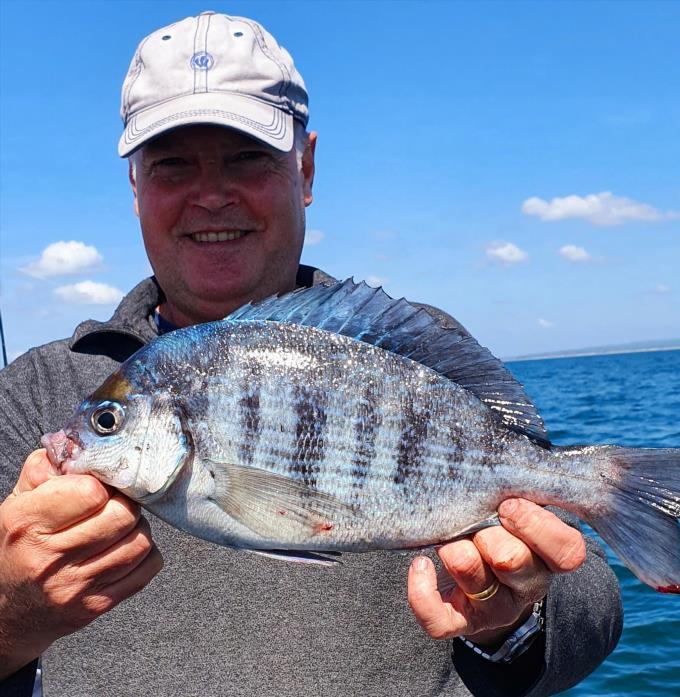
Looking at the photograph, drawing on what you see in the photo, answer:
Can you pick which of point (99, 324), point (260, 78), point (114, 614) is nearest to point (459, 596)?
point (114, 614)

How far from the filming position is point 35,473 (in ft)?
6.72

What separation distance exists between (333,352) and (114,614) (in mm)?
1520

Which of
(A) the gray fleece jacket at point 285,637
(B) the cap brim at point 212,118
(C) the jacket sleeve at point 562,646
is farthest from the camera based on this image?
(B) the cap brim at point 212,118

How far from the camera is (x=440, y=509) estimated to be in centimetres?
210

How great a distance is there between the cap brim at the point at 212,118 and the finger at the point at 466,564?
1.78m

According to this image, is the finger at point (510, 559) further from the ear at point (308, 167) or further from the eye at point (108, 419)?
the ear at point (308, 167)

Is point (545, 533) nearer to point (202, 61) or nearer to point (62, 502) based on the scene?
point (62, 502)

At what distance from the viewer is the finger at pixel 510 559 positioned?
2.06m

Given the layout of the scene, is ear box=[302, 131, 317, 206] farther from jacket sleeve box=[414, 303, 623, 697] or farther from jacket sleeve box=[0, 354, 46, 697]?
jacket sleeve box=[0, 354, 46, 697]

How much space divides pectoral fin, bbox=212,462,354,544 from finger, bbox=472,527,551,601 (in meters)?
0.41

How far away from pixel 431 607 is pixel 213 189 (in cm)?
190

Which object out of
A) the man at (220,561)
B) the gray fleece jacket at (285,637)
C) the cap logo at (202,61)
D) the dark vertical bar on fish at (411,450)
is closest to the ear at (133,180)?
the man at (220,561)

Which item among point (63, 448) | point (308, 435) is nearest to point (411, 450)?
point (308, 435)

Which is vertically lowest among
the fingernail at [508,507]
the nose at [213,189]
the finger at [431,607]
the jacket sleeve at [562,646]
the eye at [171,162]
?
the jacket sleeve at [562,646]
